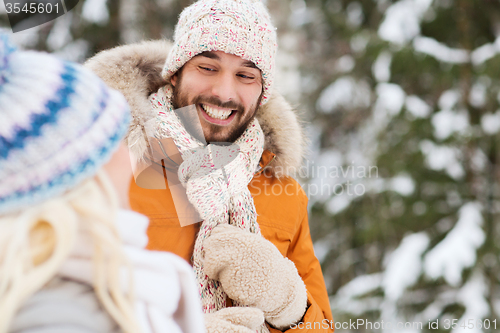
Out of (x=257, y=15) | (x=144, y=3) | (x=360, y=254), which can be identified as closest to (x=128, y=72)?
(x=257, y=15)

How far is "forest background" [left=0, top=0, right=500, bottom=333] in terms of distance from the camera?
3484mm

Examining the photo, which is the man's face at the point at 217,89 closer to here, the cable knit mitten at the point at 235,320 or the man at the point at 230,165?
the man at the point at 230,165

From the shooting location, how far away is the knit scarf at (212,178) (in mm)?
1434

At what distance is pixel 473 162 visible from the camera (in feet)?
11.9

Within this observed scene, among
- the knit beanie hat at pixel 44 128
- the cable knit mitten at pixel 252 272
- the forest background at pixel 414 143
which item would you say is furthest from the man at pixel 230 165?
the forest background at pixel 414 143

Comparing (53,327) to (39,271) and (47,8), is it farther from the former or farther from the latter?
(47,8)

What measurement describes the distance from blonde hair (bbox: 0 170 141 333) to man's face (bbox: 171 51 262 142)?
42.2 inches

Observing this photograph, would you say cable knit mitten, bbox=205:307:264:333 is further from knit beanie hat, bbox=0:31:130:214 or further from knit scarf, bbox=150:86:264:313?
knit beanie hat, bbox=0:31:130:214

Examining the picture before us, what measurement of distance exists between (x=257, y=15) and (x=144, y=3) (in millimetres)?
2400

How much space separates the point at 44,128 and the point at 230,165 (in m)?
1.09

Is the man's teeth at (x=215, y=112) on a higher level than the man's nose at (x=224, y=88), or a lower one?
lower

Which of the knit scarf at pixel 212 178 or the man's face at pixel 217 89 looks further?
the man's face at pixel 217 89

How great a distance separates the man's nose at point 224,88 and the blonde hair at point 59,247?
1066 millimetres

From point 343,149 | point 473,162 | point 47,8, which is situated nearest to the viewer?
point 47,8
